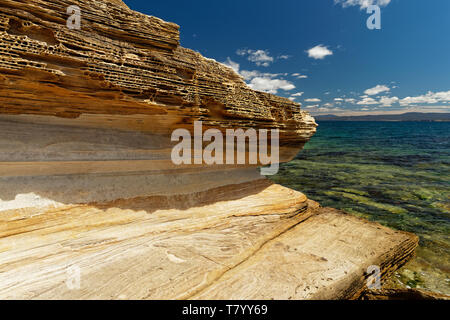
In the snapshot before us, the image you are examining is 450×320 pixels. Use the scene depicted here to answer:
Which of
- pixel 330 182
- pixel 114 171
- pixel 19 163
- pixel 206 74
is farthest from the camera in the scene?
pixel 330 182

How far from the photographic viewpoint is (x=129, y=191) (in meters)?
4.16

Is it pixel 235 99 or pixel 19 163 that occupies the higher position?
pixel 235 99

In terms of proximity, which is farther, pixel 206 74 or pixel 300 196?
pixel 300 196

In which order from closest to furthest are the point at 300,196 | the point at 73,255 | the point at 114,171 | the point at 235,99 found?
the point at 73,255 < the point at 114,171 < the point at 235,99 < the point at 300,196

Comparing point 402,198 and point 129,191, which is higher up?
point 129,191

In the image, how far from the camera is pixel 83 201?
12.0 ft

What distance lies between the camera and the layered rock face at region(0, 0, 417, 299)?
283 centimetres

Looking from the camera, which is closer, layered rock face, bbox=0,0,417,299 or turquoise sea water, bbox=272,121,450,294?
layered rock face, bbox=0,0,417,299

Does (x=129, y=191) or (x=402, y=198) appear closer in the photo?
(x=129, y=191)

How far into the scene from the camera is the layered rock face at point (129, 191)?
9.27ft

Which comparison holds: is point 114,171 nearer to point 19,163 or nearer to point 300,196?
point 19,163

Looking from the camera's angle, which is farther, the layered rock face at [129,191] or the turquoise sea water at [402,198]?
the turquoise sea water at [402,198]

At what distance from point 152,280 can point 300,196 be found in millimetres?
3950
